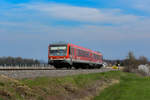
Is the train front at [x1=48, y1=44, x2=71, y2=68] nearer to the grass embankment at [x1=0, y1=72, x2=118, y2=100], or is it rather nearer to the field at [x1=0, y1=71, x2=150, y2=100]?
the field at [x1=0, y1=71, x2=150, y2=100]

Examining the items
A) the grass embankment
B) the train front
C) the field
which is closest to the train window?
the train front

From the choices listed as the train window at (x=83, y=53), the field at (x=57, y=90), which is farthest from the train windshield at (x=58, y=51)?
the field at (x=57, y=90)

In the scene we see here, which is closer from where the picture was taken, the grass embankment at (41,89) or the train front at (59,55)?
the grass embankment at (41,89)

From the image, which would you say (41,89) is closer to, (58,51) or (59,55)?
(59,55)

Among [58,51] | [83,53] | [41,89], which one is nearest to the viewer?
[41,89]

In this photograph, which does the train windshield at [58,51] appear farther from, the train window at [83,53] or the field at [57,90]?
the field at [57,90]

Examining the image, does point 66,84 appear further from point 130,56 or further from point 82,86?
point 130,56

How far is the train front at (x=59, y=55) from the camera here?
35344 mm

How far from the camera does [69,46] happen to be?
1439 inches

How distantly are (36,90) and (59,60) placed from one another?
65.0 ft

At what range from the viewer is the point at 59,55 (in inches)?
1405

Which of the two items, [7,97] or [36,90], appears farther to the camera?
[36,90]

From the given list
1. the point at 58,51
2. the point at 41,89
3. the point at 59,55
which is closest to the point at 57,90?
the point at 41,89

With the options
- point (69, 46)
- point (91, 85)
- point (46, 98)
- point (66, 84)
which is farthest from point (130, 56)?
point (46, 98)
